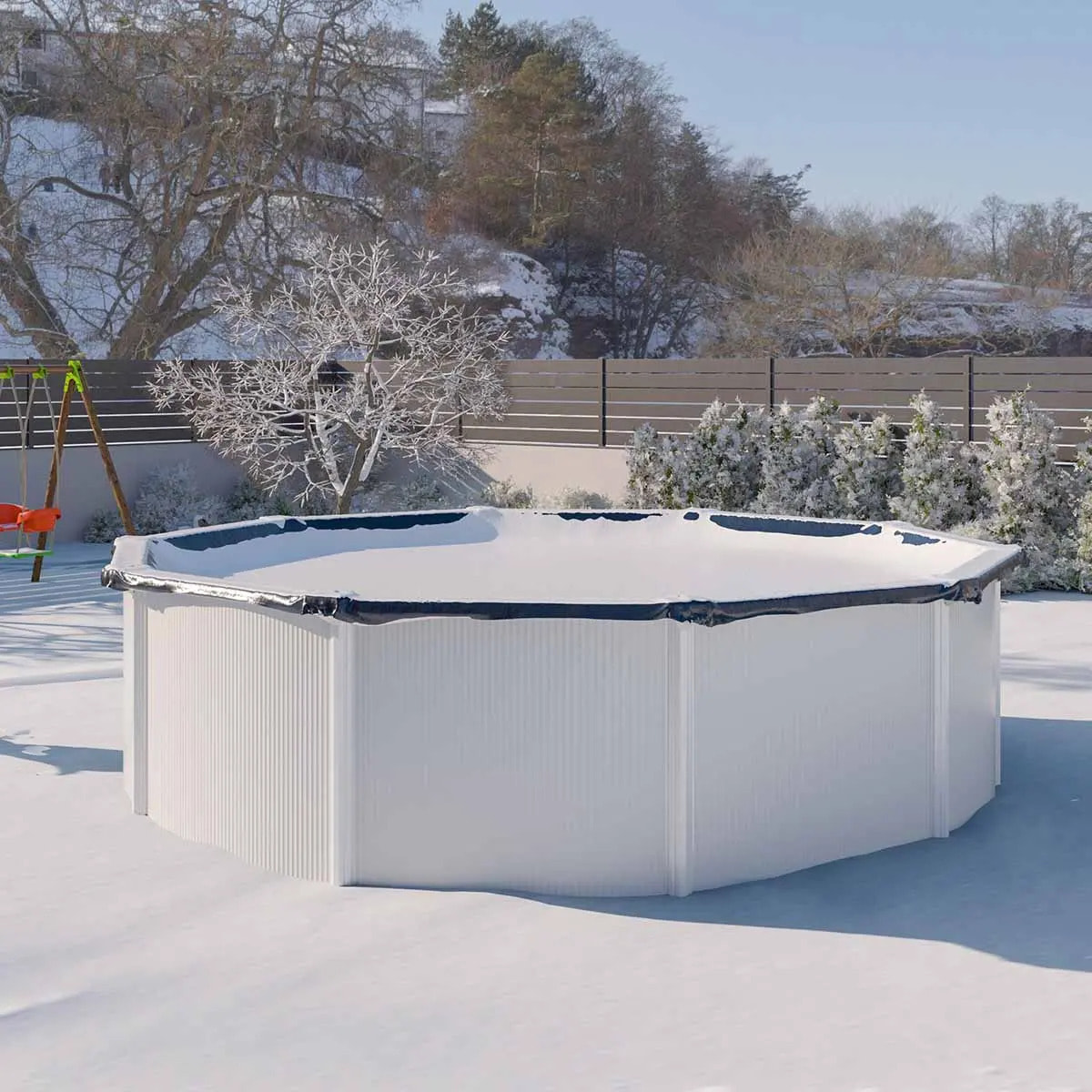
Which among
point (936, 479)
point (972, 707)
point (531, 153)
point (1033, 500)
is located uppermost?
point (531, 153)

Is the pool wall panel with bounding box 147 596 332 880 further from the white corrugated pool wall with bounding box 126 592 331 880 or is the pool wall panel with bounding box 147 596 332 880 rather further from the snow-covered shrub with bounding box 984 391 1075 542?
the snow-covered shrub with bounding box 984 391 1075 542

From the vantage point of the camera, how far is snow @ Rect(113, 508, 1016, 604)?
539 cm

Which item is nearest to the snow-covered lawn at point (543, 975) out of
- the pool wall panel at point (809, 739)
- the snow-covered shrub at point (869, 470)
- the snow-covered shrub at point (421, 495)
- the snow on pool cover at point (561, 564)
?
the pool wall panel at point (809, 739)

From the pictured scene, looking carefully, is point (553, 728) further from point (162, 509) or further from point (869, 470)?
point (162, 509)

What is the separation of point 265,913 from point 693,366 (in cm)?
1033

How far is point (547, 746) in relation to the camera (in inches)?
161

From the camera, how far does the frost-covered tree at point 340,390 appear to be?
12945mm

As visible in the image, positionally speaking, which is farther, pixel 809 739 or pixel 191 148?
pixel 191 148

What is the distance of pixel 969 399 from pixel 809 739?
7983 millimetres

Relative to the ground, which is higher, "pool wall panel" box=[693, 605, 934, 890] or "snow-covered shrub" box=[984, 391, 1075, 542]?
"snow-covered shrub" box=[984, 391, 1075, 542]

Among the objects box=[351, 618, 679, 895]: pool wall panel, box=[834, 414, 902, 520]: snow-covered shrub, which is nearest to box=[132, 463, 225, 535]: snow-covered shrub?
box=[834, 414, 902, 520]: snow-covered shrub

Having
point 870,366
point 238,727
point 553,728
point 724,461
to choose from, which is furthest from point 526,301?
point 553,728

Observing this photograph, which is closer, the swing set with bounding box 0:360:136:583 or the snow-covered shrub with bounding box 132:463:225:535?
the swing set with bounding box 0:360:136:583

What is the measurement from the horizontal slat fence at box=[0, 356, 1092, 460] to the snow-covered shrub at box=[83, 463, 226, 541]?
30.8 inches
